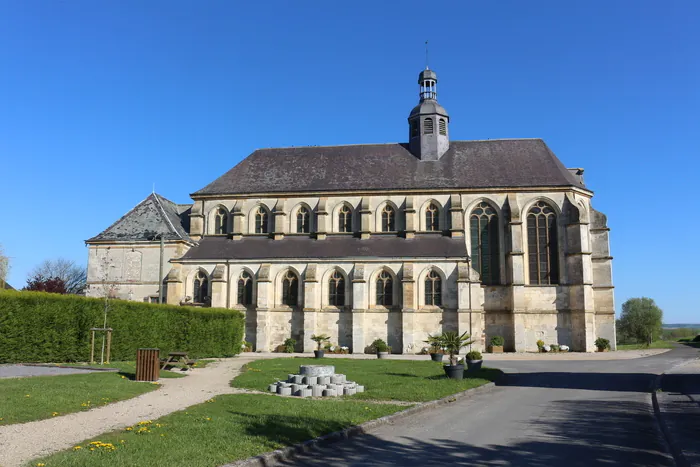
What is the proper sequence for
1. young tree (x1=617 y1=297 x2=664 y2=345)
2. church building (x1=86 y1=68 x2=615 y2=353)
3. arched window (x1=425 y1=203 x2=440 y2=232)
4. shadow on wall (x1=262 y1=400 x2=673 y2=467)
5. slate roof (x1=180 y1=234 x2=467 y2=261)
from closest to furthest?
shadow on wall (x1=262 y1=400 x2=673 y2=467), church building (x1=86 y1=68 x2=615 y2=353), slate roof (x1=180 y1=234 x2=467 y2=261), arched window (x1=425 y1=203 x2=440 y2=232), young tree (x1=617 y1=297 x2=664 y2=345)

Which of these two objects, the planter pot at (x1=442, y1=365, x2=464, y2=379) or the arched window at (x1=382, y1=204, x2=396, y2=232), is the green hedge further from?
the arched window at (x1=382, y1=204, x2=396, y2=232)

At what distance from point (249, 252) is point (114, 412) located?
1142 inches

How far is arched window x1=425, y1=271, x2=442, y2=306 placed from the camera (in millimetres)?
37906

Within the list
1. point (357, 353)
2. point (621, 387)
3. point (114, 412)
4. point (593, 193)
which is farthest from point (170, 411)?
point (593, 193)

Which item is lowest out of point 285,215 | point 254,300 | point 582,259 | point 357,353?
point 357,353

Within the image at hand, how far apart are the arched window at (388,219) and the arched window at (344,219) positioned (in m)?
2.57

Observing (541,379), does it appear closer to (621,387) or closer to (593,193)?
(621,387)

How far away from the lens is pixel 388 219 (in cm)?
4353

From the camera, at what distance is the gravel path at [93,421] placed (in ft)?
28.2

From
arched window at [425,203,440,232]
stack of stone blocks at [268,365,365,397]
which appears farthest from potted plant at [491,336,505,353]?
stack of stone blocks at [268,365,365,397]

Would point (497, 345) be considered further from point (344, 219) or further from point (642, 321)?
point (642, 321)

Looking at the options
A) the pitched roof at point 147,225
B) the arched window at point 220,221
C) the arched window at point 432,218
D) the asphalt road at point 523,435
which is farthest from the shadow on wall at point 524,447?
the arched window at point 220,221

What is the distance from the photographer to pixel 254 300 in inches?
1563

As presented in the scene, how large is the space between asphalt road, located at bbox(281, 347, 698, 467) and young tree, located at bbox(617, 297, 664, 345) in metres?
54.7
